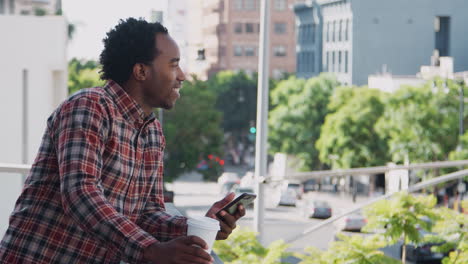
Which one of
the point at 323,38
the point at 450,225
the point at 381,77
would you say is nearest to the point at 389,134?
the point at 381,77

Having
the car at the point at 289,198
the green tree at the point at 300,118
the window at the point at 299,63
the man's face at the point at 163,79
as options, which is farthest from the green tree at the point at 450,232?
the window at the point at 299,63

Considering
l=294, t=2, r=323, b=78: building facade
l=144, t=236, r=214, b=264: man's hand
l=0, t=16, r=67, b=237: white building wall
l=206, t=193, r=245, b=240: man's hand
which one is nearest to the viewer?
l=144, t=236, r=214, b=264: man's hand

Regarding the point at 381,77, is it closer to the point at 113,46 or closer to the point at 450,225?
the point at 450,225

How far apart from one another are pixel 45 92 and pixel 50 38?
28.5 inches

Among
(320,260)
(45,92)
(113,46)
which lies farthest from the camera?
(45,92)

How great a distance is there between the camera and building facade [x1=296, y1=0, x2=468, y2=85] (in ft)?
213

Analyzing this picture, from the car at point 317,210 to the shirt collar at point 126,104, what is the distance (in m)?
48.8

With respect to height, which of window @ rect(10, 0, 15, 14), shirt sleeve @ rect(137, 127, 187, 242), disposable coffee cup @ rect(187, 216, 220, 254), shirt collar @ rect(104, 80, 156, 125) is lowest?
shirt sleeve @ rect(137, 127, 187, 242)

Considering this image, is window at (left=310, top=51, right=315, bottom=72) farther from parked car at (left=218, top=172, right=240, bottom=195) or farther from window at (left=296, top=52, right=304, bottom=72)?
parked car at (left=218, top=172, right=240, bottom=195)

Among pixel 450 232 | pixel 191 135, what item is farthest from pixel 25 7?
pixel 191 135

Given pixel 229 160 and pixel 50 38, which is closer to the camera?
pixel 50 38

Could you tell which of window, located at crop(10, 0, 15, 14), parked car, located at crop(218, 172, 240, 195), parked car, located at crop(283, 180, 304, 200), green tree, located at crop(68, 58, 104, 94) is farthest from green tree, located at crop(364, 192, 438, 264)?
parked car, located at crop(283, 180, 304, 200)

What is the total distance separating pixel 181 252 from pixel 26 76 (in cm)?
1219

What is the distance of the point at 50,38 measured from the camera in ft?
46.6
